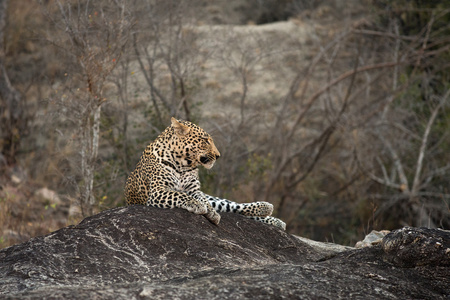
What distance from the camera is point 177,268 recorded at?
21.7ft

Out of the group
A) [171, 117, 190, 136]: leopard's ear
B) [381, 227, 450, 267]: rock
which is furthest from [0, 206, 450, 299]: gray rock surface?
[171, 117, 190, 136]: leopard's ear

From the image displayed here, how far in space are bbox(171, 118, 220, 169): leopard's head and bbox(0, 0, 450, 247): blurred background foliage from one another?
5.40 m

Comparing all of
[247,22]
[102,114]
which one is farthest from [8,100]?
[247,22]

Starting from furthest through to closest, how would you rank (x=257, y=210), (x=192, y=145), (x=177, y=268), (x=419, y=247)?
(x=257, y=210) → (x=192, y=145) → (x=177, y=268) → (x=419, y=247)

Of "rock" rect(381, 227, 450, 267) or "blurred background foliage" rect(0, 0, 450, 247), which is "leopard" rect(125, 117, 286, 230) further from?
"blurred background foliage" rect(0, 0, 450, 247)

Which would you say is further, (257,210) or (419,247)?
(257,210)

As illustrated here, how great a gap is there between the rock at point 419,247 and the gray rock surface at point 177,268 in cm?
2

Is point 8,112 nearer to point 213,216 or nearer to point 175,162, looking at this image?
point 175,162

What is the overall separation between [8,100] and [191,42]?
9001 millimetres

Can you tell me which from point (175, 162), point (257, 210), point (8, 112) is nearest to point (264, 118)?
point (8, 112)

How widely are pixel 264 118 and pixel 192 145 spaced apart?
45.5ft

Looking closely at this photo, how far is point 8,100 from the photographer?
23688mm

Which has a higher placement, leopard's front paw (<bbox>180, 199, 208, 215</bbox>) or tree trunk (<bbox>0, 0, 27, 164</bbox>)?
leopard's front paw (<bbox>180, 199, 208, 215</bbox>)

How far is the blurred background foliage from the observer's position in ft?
59.5
